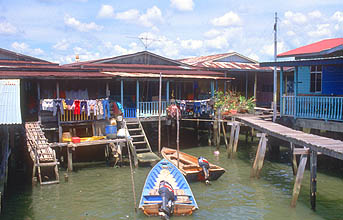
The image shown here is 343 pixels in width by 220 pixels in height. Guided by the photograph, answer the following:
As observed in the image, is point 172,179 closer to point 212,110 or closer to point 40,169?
point 40,169

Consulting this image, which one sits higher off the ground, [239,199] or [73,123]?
[73,123]

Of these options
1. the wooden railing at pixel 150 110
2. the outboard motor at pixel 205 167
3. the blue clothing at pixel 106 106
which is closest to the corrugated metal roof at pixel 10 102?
the blue clothing at pixel 106 106

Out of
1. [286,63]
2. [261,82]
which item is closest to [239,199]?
[286,63]

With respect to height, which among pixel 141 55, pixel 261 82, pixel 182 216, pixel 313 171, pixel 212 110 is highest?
pixel 141 55

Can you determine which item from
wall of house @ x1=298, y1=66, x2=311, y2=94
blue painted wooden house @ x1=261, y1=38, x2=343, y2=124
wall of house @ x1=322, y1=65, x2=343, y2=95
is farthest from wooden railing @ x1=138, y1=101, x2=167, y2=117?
wall of house @ x1=322, y1=65, x2=343, y2=95

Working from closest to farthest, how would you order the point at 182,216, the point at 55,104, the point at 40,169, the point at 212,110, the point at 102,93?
the point at 182,216
the point at 40,169
the point at 55,104
the point at 102,93
the point at 212,110

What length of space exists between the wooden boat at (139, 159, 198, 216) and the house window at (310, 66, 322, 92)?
903 centimetres

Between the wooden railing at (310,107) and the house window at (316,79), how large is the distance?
1585 millimetres

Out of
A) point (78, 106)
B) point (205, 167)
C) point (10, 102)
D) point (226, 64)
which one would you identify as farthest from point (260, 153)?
point (226, 64)

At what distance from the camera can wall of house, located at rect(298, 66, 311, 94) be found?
59.0 ft

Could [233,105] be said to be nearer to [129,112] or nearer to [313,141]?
[129,112]

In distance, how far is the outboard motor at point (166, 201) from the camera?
10211 mm

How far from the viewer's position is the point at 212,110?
20375 mm

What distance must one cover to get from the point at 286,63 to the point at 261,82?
1097 cm
